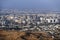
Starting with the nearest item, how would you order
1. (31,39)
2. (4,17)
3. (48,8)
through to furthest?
1. (31,39)
2. (4,17)
3. (48,8)

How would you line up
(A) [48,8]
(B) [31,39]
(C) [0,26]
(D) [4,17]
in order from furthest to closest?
(A) [48,8] → (D) [4,17] → (C) [0,26] → (B) [31,39]

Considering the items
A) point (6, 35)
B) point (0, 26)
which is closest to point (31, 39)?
point (6, 35)

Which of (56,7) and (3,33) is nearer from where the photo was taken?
(3,33)

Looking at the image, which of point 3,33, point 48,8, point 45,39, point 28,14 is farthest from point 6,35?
point 48,8

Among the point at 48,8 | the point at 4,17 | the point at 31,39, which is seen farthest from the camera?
the point at 48,8

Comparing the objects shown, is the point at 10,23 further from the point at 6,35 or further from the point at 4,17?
the point at 6,35

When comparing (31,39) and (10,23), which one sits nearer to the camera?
Answer: (31,39)

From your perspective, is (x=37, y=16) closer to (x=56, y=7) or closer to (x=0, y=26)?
(x=56, y=7)

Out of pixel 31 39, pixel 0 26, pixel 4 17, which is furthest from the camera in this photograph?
pixel 4 17

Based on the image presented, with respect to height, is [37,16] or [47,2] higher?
[47,2]
